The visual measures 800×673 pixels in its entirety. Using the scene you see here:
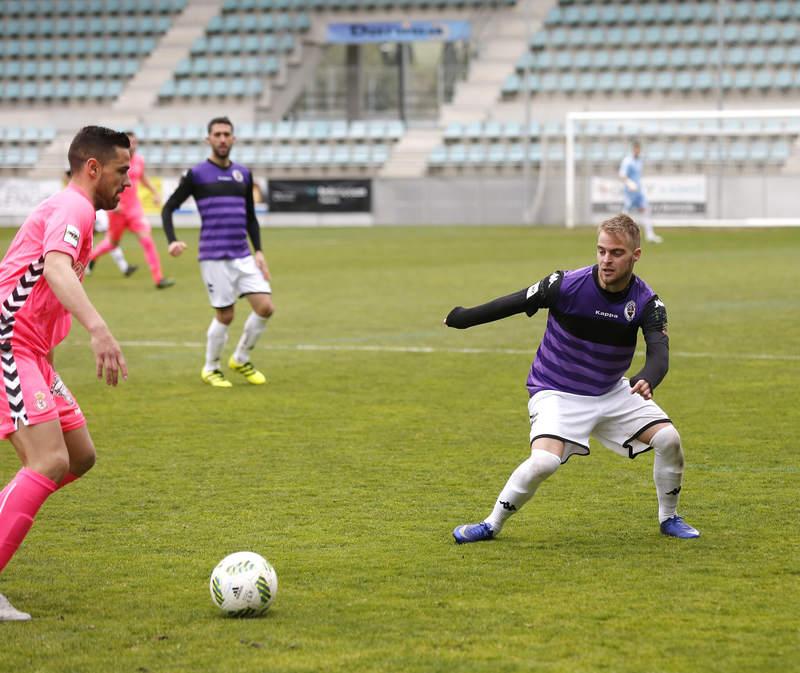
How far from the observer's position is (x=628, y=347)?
19.0ft

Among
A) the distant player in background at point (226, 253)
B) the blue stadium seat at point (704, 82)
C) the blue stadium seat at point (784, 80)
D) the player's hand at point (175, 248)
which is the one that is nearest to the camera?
the distant player in background at point (226, 253)

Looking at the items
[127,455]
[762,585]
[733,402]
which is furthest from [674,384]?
[762,585]

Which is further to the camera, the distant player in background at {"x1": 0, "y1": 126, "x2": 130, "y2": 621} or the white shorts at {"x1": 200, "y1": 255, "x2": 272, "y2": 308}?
the white shorts at {"x1": 200, "y1": 255, "x2": 272, "y2": 308}

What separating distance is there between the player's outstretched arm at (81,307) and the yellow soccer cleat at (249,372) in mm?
6109

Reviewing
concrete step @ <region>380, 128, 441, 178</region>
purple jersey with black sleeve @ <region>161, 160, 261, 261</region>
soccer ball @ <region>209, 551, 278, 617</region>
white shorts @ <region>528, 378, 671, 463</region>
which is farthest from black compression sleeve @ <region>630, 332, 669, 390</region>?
concrete step @ <region>380, 128, 441, 178</region>

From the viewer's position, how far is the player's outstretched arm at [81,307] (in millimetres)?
4613

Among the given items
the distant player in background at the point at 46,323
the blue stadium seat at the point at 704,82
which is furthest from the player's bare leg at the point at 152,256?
the blue stadium seat at the point at 704,82

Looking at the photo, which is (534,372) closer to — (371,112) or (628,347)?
(628,347)

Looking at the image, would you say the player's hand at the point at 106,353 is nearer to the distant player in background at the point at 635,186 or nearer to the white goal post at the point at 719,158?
the distant player in background at the point at 635,186

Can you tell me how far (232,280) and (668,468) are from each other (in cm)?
568

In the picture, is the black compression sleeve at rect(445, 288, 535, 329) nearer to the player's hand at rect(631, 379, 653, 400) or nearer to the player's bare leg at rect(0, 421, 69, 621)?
the player's hand at rect(631, 379, 653, 400)

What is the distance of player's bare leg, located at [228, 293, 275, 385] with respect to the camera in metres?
10.8

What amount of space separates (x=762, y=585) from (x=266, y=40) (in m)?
37.0

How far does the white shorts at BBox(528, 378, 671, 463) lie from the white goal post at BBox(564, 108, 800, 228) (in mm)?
24215
